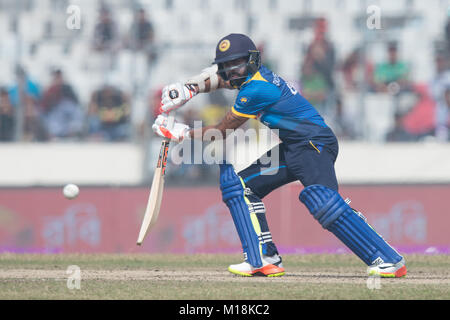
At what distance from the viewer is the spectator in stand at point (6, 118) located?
12.8 meters

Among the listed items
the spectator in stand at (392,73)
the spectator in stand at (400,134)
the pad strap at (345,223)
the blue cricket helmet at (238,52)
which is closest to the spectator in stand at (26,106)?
the spectator in stand at (392,73)

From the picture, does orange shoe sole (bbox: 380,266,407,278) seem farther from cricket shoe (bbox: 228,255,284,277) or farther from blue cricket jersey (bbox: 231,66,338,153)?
blue cricket jersey (bbox: 231,66,338,153)

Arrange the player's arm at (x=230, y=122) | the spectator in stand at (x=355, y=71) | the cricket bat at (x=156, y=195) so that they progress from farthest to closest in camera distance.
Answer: the spectator in stand at (x=355, y=71) → the cricket bat at (x=156, y=195) → the player's arm at (x=230, y=122)

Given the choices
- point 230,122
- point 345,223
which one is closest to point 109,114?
point 230,122

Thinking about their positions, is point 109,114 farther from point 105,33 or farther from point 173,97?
point 173,97

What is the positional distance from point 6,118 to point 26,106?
362 mm

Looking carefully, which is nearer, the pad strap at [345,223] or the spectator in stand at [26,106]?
the pad strap at [345,223]

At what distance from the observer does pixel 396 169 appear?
12719 millimetres

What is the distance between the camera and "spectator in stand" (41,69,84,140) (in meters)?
12.9

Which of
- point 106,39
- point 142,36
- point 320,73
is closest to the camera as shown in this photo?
point 320,73

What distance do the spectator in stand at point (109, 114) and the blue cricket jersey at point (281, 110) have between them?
6.05m

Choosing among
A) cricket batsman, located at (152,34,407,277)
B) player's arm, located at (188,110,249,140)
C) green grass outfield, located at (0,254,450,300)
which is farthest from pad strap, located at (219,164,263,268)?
player's arm, located at (188,110,249,140)

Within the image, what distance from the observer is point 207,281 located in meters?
6.67

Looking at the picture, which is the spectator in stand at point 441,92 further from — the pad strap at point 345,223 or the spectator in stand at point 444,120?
the pad strap at point 345,223
